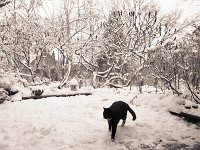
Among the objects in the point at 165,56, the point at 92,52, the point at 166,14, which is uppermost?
the point at 166,14

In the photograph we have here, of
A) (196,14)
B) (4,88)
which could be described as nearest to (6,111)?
(4,88)

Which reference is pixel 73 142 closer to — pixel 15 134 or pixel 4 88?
pixel 15 134

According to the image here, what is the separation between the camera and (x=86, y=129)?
856cm

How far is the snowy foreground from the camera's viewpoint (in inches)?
285

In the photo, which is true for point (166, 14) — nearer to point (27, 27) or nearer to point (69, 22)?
point (69, 22)

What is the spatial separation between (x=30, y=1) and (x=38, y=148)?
64.2 ft

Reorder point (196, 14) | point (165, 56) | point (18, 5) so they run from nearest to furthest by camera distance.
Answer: point (165, 56), point (196, 14), point (18, 5)

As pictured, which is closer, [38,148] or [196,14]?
[38,148]

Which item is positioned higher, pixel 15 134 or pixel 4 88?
pixel 4 88

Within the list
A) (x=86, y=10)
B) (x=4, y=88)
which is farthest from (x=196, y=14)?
(x=4, y=88)

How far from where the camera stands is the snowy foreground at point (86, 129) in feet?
23.7

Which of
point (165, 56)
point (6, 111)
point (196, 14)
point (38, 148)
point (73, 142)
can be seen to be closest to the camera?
point (38, 148)

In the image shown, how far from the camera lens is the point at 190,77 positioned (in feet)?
41.4

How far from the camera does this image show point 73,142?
7340mm
